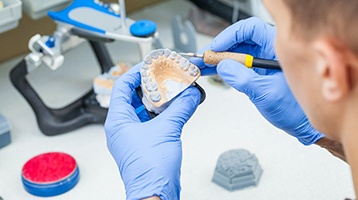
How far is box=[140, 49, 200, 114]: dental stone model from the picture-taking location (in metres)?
0.79

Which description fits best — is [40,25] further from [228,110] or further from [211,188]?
[211,188]

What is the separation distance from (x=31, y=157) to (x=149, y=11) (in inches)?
25.6

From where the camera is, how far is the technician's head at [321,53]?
0.46 m

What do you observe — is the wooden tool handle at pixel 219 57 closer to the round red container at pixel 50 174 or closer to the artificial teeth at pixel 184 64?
the artificial teeth at pixel 184 64

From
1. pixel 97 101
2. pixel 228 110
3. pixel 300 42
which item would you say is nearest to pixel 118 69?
pixel 97 101

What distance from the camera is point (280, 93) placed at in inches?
30.4

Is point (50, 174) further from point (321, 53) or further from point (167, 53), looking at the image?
point (321, 53)

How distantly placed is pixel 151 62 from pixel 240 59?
0.13 metres

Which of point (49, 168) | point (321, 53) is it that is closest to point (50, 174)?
point (49, 168)

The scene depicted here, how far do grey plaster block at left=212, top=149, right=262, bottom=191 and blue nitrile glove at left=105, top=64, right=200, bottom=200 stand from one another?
9.0 inches

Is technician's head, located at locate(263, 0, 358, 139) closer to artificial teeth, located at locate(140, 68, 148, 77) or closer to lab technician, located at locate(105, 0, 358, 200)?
lab technician, located at locate(105, 0, 358, 200)

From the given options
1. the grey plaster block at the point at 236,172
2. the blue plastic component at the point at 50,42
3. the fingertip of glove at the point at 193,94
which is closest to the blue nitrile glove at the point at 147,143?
the fingertip of glove at the point at 193,94

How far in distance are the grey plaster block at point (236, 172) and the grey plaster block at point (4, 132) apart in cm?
40

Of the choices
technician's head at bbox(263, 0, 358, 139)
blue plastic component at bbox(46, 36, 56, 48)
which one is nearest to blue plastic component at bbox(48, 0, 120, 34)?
blue plastic component at bbox(46, 36, 56, 48)
